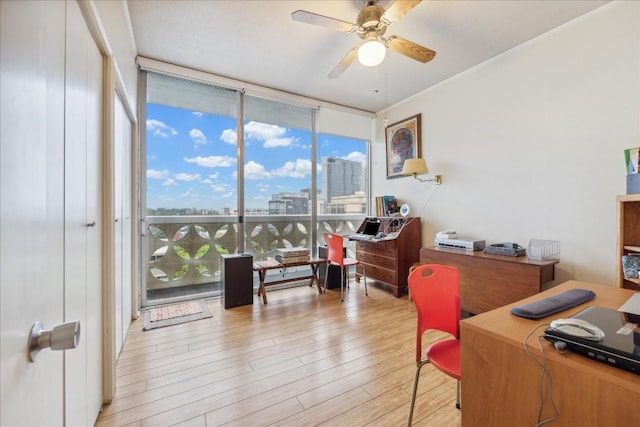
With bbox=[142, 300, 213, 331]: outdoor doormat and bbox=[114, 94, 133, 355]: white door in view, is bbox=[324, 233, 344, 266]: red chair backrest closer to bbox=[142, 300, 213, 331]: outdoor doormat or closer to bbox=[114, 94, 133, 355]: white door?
bbox=[142, 300, 213, 331]: outdoor doormat

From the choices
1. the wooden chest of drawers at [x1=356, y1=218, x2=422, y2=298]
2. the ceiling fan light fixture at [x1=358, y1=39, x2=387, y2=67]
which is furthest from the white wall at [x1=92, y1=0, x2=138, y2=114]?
the wooden chest of drawers at [x1=356, y1=218, x2=422, y2=298]

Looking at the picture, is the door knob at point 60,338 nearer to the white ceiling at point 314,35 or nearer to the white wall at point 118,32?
the white wall at point 118,32

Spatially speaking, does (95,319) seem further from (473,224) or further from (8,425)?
(473,224)

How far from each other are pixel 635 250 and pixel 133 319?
14.3 ft

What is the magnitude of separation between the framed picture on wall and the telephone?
1.75 metres

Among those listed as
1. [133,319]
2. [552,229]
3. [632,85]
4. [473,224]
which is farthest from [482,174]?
[133,319]

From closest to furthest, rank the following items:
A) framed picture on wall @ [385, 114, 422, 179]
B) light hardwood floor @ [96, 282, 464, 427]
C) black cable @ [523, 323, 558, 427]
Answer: black cable @ [523, 323, 558, 427] → light hardwood floor @ [96, 282, 464, 427] → framed picture on wall @ [385, 114, 422, 179]

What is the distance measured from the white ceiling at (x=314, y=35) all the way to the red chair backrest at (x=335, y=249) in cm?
211

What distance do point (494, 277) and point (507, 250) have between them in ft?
1.01

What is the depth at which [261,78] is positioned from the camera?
3510 millimetres

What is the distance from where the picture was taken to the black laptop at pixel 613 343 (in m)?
0.76

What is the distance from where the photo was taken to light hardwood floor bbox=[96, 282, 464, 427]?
1554mm

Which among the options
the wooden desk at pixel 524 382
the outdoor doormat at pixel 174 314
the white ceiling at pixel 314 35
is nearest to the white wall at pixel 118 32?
the white ceiling at pixel 314 35

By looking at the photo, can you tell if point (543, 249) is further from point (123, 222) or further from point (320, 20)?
point (123, 222)
